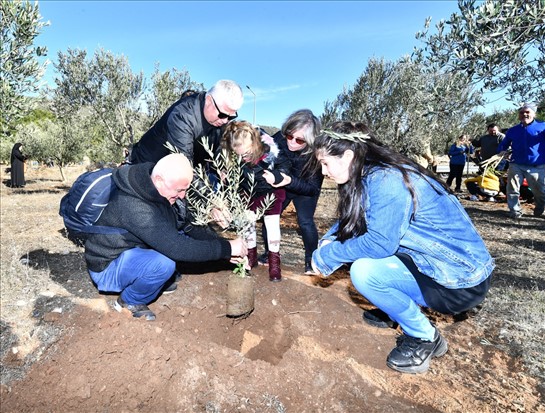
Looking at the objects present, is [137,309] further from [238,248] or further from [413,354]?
[413,354]

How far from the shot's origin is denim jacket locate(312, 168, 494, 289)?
2.39m

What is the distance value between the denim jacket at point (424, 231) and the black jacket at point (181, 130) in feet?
5.50

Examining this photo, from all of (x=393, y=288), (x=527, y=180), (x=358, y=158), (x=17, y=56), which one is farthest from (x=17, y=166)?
(x=527, y=180)

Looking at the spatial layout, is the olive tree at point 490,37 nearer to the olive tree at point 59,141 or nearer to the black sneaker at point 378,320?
the black sneaker at point 378,320

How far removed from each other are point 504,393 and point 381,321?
105 cm

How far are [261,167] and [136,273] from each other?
5.05ft

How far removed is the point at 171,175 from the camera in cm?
275

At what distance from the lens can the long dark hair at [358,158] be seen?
246 centimetres

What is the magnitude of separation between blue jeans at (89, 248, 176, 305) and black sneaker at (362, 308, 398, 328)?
1793 millimetres

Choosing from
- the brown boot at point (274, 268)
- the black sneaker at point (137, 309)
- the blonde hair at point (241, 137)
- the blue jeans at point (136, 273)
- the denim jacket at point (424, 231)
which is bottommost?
the black sneaker at point (137, 309)

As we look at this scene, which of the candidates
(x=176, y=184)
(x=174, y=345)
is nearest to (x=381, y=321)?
(x=174, y=345)

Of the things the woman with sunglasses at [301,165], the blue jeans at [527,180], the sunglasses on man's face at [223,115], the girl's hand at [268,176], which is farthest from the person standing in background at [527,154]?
the sunglasses on man's face at [223,115]

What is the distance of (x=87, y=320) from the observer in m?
3.18

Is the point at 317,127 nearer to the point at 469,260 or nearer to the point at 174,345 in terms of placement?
the point at 469,260
